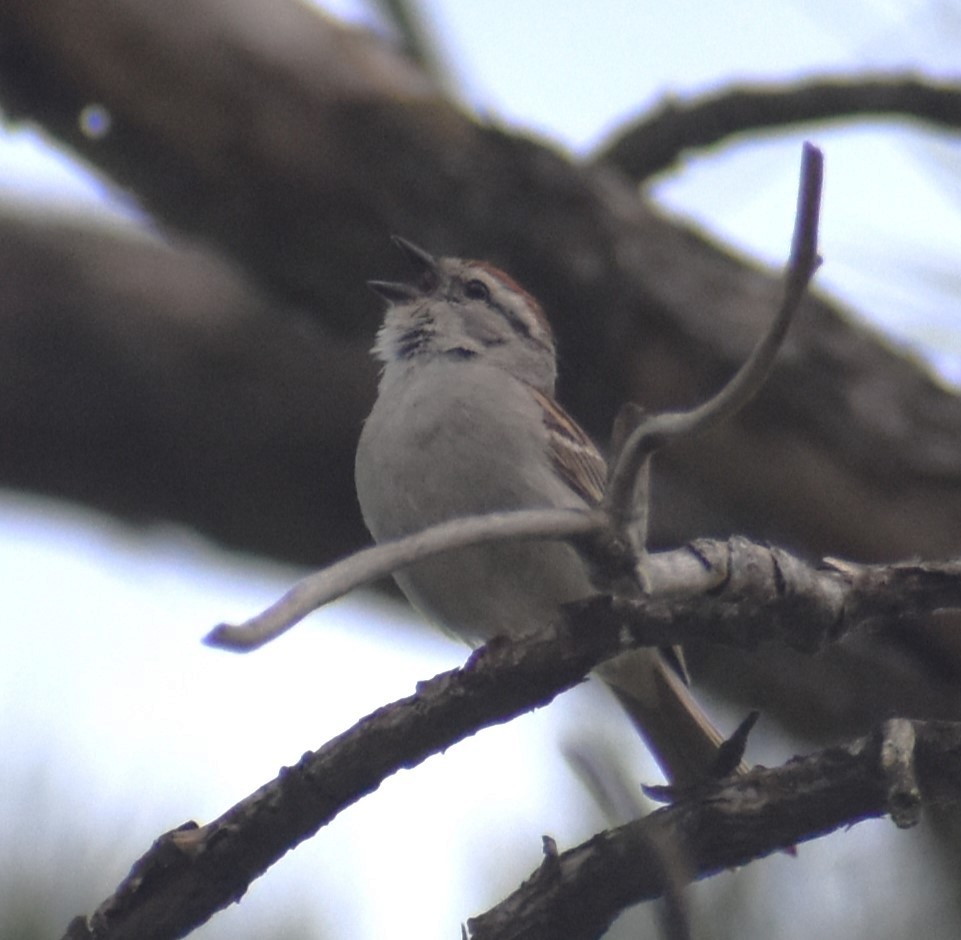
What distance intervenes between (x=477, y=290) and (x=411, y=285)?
25 cm

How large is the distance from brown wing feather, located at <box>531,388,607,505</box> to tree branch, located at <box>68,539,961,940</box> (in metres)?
1.61

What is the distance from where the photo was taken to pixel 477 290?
18.6 ft

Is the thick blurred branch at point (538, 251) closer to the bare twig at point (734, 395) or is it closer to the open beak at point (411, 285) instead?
the open beak at point (411, 285)

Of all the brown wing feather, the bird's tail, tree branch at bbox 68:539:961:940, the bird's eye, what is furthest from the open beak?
tree branch at bbox 68:539:961:940

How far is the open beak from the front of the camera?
5480mm

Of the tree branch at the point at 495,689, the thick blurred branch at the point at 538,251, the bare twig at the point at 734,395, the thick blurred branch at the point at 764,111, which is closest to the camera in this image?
the bare twig at the point at 734,395

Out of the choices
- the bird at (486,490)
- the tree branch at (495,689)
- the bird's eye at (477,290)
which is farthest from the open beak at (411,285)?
the tree branch at (495,689)

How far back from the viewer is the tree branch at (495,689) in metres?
2.66

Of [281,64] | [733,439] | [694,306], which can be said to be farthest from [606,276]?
[281,64]

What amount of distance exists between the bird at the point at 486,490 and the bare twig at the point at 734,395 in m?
1.19

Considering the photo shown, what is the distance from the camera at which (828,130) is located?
5.92m

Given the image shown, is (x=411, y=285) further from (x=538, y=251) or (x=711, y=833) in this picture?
(x=711, y=833)

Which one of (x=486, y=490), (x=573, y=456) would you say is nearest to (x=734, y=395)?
(x=486, y=490)

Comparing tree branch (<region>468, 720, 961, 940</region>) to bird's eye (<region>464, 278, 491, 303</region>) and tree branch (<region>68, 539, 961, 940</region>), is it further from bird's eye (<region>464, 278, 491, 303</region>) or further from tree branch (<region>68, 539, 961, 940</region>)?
bird's eye (<region>464, 278, 491, 303</region>)
